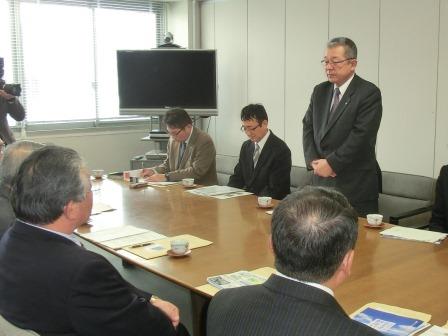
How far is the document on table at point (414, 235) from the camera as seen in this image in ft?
7.97

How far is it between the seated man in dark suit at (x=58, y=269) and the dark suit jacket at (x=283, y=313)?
0.43m

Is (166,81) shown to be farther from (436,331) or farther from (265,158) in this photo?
(436,331)

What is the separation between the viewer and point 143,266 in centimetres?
219

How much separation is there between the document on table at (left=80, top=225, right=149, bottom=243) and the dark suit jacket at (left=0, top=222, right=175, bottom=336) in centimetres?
100

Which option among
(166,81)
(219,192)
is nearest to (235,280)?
(219,192)

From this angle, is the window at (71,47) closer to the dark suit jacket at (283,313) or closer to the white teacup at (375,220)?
the white teacup at (375,220)

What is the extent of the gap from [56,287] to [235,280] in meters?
0.71

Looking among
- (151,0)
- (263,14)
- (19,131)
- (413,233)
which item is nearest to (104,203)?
(413,233)

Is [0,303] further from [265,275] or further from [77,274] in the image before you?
[265,275]

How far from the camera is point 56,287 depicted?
58.1 inches

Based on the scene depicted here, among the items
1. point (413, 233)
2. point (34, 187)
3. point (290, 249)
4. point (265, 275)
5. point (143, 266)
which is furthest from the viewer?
point (413, 233)

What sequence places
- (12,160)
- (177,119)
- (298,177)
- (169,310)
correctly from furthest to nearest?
1. (298,177)
2. (177,119)
3. (12,160)
4. (169,310)

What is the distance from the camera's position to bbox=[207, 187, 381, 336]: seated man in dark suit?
43.8 inches

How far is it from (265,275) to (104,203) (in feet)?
5.53
